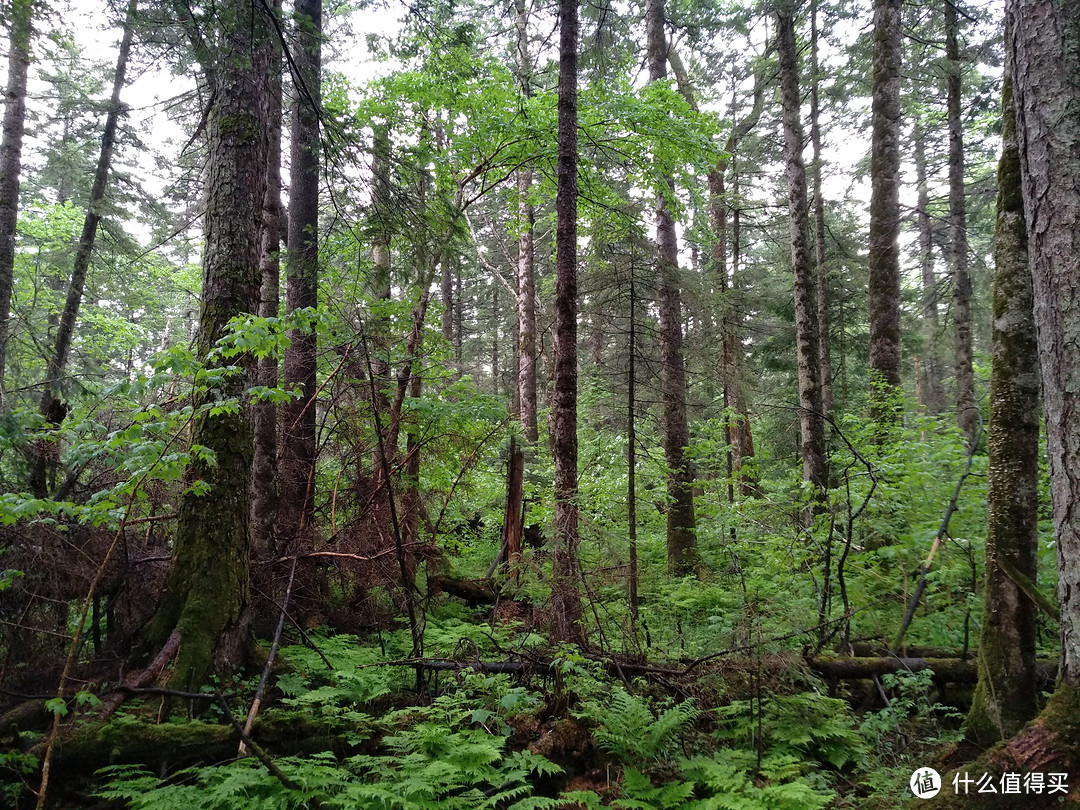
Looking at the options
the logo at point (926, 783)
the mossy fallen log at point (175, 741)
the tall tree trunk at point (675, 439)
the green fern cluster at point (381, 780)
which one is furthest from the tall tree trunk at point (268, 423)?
the logo at point (926, 783)

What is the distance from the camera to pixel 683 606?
7723 mm

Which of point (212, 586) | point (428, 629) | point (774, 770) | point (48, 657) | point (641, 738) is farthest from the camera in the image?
point (428, 629)

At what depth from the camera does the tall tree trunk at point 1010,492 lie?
12.3 ft

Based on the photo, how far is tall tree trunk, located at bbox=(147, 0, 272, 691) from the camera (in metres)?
4.62

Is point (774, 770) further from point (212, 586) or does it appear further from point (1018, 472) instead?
point (212, 586)

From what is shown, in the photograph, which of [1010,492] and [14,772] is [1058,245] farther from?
[14,772]

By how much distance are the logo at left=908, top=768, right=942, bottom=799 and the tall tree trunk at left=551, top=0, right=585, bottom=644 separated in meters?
2.67

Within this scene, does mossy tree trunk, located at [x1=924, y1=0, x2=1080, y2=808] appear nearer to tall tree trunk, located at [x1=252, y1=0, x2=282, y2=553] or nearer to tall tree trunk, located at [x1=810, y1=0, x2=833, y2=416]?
tall tree trunk, located at [x1=252, y1=0, x2=282, y2=553]

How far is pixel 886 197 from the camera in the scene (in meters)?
9.37

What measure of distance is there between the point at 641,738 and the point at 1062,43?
5237 millimetres

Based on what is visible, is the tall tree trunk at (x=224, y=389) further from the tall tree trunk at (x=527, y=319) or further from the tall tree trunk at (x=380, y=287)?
the tall tree trunk at (x=527, y=319)

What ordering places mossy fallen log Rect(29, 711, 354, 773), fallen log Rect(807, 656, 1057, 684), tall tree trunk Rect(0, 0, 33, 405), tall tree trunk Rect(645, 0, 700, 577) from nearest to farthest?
mossy fallen log Rect(29, 711, 354, 773) < fallen log Rect(807, 656, 1057, 684) < tall tree trunk Rect(645, 0, 700, 577) < tall tree trunk Rect(0, 0, 33, 405)

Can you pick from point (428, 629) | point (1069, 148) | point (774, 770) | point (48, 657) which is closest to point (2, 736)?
point (48, 657)

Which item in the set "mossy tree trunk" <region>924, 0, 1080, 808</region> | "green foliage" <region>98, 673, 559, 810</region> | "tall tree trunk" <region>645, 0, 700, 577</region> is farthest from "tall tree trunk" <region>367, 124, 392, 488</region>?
"mossy tree trunk" <region>924, 0, 1080, 808</region>
